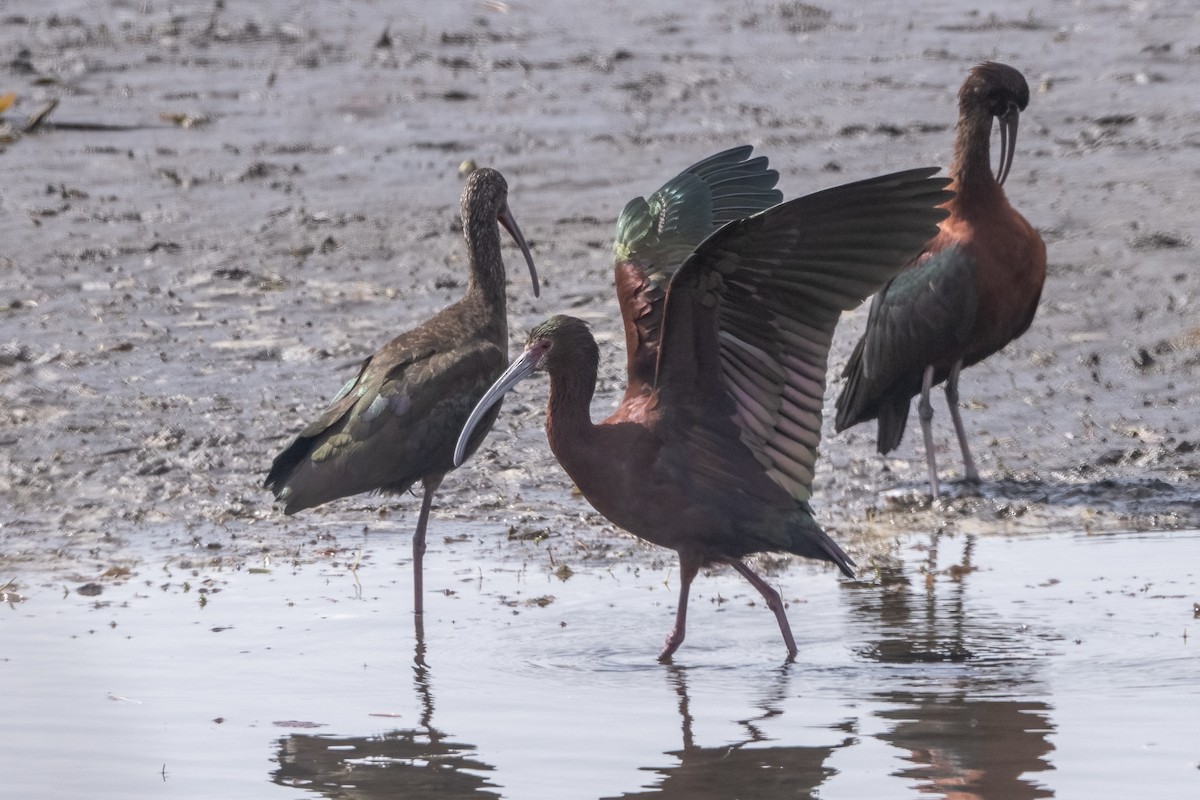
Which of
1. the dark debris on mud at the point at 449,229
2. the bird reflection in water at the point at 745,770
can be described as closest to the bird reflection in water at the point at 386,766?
the bird reflection in water at the point at 745,770

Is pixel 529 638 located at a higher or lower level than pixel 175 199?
lower

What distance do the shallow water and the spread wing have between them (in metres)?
1.00

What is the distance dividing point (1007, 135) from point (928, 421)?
133cm

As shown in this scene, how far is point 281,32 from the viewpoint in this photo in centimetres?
1636

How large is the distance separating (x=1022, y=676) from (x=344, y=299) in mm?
5790

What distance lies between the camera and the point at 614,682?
5973 mm

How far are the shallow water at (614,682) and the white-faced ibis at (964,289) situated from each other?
3.11 ft

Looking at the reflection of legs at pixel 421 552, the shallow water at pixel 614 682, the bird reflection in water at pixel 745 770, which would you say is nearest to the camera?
the bird reflection in water at pixel 745 770

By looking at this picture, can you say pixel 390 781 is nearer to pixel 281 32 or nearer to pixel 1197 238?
pixel 1197 238

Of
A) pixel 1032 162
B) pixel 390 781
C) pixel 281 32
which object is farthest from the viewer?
pixel 281 32

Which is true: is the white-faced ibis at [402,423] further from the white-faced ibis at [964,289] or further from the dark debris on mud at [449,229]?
the white-faced ibis at [964,289]

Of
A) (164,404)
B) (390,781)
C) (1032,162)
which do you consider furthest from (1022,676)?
(1032,162)

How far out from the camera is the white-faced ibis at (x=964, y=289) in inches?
313

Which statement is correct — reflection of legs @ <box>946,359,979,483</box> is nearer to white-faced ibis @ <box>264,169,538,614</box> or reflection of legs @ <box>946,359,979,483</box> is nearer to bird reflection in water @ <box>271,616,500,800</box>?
white-faced ibis @ <box>264,169,538,614</box>
